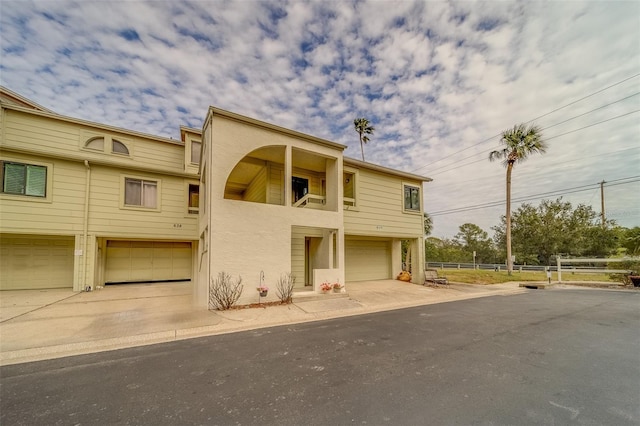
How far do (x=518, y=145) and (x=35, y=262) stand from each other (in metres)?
28.1

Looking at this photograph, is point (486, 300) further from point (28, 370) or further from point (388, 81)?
point (28, 370)

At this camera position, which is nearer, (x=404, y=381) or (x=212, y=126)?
(x=404, y=381)

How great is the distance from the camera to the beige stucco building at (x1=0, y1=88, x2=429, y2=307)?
7.88 m

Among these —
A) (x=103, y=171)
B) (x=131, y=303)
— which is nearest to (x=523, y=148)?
(x=131, y=303)

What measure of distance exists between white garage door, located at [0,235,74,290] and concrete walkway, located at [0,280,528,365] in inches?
30.1

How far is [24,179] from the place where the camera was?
9539mm

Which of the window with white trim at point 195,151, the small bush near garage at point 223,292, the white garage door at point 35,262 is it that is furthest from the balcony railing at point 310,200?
the white garage door at point 35,262

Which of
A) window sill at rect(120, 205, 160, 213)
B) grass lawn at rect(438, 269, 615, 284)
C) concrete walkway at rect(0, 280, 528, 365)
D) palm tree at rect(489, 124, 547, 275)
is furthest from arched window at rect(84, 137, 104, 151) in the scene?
palm tree at rect(489, 124, 547, 275)

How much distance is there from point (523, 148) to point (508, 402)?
19.3m

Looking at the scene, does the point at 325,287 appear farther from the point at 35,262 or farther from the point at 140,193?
the point at 35,262

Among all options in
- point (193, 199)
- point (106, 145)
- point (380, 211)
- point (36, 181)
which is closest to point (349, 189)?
point (380, 211)

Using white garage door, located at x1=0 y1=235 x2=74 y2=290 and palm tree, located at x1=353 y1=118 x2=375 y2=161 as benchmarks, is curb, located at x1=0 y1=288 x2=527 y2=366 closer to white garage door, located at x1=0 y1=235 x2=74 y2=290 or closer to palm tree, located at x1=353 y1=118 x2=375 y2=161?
white garage door, located at x1=0 y1=235 x2=74 y2=290

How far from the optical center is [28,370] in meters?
3.55

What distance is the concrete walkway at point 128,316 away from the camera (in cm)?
449
